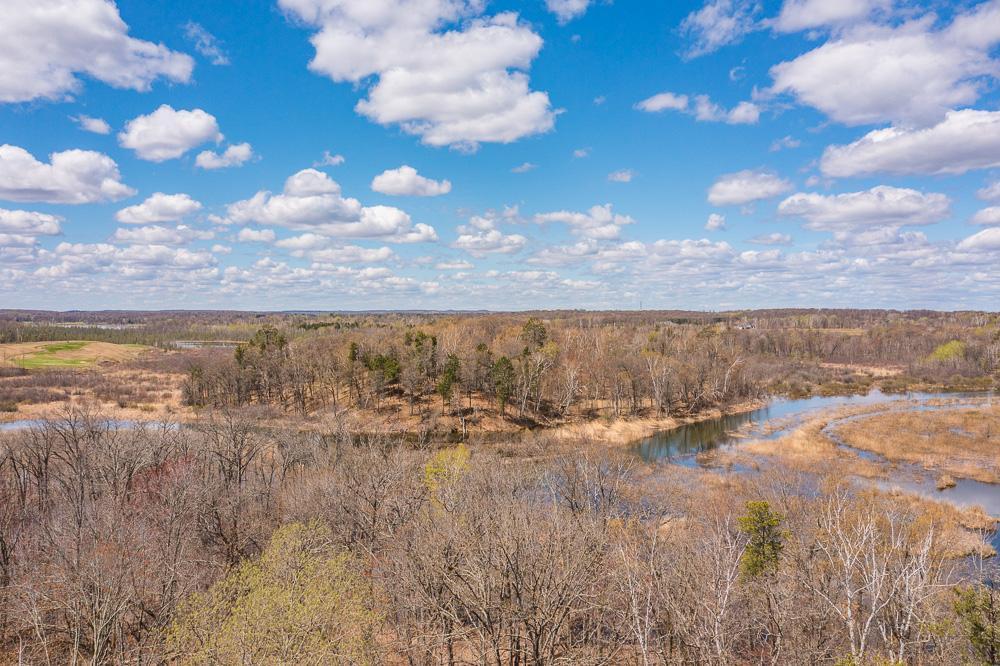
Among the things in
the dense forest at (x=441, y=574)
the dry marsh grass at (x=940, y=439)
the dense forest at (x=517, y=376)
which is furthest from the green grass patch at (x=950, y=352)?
the dense forest at (x=441, y=574)

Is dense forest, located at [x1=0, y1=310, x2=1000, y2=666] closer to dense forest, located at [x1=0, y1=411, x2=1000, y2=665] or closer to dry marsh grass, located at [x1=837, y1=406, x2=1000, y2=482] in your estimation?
dense forest, located at [x1=0, y1=411, x2=1000, y2=665]

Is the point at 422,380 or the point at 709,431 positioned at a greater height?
the point at 422,380

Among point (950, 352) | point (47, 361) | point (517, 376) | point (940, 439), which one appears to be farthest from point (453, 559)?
point (47, 361)

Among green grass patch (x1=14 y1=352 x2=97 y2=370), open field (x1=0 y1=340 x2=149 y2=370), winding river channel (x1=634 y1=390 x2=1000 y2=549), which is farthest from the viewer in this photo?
open field (x1=0 y1=340 x2=149 y2=370)

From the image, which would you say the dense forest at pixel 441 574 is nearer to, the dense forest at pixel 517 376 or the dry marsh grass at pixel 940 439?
the dry marsh grass at pixel 940 439

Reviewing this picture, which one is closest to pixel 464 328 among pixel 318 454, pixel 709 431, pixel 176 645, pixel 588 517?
pixel 709 431

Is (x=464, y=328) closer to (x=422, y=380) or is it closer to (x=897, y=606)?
(x=422, y=380)

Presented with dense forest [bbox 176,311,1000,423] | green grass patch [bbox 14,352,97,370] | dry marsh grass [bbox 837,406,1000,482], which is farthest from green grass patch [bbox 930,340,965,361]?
green grass patch [bbox 14,352,97,370]

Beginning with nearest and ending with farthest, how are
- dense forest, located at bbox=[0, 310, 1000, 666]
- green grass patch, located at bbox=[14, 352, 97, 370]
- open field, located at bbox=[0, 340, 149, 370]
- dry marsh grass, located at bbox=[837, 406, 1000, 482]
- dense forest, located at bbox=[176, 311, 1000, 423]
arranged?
dense forest, located at bbox=[0, 310, 1000, 666]
dry marsh grass, located at bbox=[837, 406, 1000, 482]
dense forest, located at bbox=[176, 311, 1000, 423]
green grass patch, located at bbox=[14, 352, 97, 370]
open field, located at bbox=[0, 340, 149, 370]
